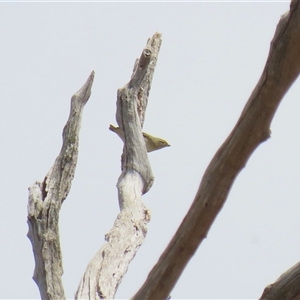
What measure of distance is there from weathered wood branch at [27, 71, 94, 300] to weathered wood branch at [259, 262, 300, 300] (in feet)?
5.49

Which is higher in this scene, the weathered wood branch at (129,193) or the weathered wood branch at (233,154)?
the weathered wood branch at (129,193)

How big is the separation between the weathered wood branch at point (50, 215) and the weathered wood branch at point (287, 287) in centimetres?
167

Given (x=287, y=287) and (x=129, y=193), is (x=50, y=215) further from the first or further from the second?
(x=287, y=287)

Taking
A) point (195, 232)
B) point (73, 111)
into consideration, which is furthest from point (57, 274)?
point (195, 232)

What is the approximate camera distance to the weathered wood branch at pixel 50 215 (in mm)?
3785

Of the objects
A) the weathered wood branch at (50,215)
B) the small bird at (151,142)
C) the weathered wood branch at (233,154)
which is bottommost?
the weathered wood branch at (233,154)

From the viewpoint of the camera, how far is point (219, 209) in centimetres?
238

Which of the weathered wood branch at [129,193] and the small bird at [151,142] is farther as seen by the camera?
the small bird at [151,142]

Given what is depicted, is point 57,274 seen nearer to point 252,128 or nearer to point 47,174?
point 47,174

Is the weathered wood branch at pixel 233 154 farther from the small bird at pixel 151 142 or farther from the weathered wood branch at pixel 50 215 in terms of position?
the small bird at pixel 151 142

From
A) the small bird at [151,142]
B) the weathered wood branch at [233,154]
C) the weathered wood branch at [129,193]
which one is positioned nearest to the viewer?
the weathered wood branch at [233,154]

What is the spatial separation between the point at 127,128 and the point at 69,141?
743 millimetres

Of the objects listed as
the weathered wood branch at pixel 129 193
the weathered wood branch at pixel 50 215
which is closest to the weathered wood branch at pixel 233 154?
the weathered wood branch at pixel 129 193

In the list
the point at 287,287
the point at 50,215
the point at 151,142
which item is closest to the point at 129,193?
the point at 50,215
